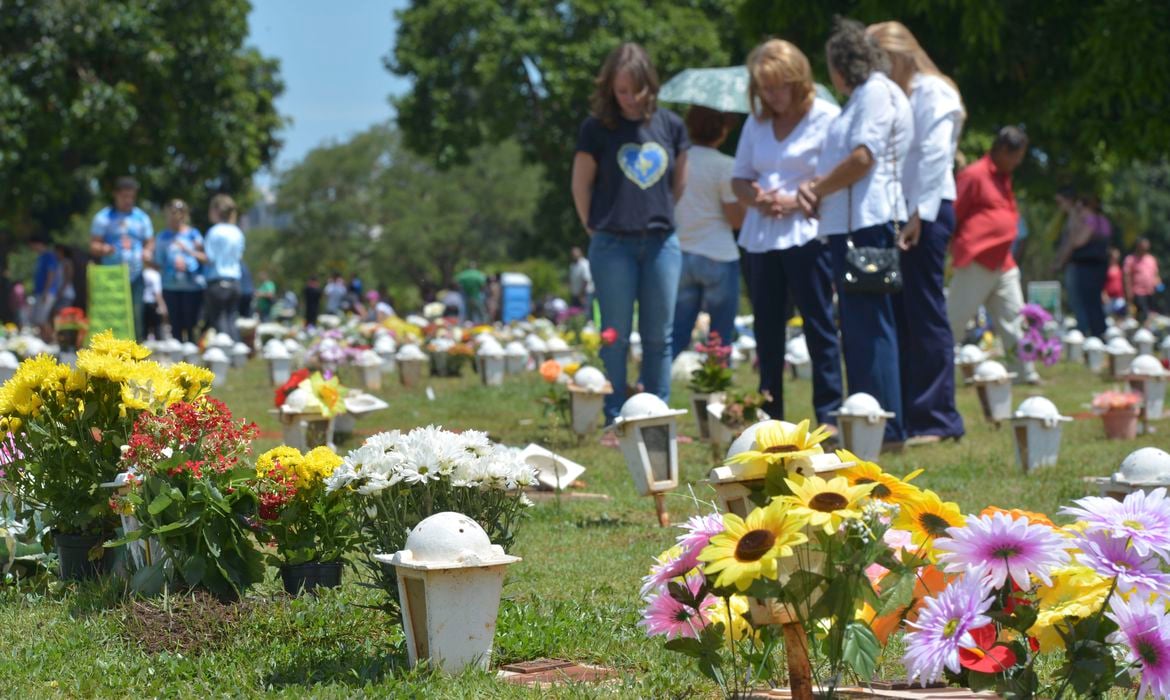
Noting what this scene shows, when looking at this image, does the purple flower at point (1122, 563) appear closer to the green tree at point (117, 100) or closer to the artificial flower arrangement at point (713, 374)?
the artificial flower arrangement at point (713, 374)

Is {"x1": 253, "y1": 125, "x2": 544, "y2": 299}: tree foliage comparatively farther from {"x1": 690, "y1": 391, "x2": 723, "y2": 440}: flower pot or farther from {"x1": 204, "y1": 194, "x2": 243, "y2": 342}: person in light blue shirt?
{"x1": 690, "y1": 391, "x2": 723, "y2": 440}: flower pot

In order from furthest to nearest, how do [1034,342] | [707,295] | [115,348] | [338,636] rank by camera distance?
[1034,342] → [707,295] → [115,348] → [338,636]

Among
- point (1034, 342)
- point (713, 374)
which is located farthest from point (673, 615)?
point (1034, 342)

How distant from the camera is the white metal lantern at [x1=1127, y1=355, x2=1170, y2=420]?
29.1 ft

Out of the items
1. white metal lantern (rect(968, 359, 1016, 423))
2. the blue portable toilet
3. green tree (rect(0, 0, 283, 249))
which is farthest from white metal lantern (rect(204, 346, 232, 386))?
the blue portable toilet

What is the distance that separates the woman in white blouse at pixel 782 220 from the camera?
757 cm

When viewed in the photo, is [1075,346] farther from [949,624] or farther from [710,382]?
[949,624]

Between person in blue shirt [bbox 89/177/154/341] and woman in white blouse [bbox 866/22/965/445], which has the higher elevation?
person in blue shirt [bbox 89/177/154/341]

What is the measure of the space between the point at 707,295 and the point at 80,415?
5980 mm

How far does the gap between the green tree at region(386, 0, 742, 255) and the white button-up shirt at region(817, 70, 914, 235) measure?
92.6 feet

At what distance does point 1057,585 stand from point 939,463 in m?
4.57

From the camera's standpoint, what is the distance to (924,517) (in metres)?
2.79

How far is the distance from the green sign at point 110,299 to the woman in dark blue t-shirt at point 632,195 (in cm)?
773

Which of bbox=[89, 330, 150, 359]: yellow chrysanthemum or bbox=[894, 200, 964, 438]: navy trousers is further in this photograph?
bbox=[894, 200, 964, 438]: navy trousers
